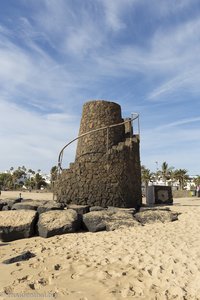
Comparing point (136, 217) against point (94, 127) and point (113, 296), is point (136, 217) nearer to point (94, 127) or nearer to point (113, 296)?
point (94, 127)

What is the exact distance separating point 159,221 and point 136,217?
71cm

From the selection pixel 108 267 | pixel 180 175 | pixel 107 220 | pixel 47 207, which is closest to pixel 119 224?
pixel 107 220

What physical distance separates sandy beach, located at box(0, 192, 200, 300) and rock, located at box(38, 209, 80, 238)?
414 millimetres

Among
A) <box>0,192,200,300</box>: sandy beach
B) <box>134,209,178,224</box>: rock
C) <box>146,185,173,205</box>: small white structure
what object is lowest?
<box>0,192,200,300</box>: sandy beach

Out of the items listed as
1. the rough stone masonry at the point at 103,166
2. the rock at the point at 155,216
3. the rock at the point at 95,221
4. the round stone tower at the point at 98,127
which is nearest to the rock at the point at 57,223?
the rock at the point at 95,221

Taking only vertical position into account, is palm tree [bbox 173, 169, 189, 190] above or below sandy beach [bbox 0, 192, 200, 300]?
above

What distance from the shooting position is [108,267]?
575 centimetres

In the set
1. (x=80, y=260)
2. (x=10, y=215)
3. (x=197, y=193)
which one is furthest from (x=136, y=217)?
(x=197, y=193)

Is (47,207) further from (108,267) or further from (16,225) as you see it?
(108,267)

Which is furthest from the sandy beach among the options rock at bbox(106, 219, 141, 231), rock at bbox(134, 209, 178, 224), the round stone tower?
the round stone tower

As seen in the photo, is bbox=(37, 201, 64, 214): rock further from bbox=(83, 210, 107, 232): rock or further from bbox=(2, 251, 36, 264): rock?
bbox=(2, 251, 36, 264): rock

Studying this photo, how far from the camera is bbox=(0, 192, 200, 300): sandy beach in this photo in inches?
181

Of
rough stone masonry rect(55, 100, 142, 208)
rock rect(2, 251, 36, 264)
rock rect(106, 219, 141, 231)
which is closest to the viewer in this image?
rock rect(2, 251, 36, 264)

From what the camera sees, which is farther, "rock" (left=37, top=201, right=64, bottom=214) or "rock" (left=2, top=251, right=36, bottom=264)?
"rock" (left=37, top=201, right=64, bottom=214)
